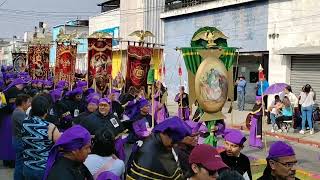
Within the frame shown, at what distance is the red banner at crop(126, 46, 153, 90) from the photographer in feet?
38.8

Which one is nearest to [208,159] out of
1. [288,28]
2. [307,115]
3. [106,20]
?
[307,115]

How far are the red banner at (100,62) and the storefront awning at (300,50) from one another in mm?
8846

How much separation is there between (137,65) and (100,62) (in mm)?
1750

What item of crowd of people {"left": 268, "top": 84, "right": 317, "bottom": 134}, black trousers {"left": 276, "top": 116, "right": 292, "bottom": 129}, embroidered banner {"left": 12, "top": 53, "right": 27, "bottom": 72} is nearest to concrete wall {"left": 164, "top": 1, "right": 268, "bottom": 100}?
crowd of people {"left": 268, "top": 84, "right": 317, "bottom": 134}

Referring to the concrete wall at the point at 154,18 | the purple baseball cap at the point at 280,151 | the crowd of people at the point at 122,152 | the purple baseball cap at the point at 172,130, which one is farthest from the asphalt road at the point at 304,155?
the concrete wall at the point at 154,18

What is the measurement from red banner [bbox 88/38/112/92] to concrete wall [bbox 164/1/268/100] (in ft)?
34.8

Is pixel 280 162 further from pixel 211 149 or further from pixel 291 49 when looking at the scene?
pixel 291 49

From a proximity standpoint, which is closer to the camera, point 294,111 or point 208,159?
point 208,159

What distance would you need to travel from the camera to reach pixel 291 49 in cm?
2016

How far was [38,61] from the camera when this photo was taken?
2359 cm

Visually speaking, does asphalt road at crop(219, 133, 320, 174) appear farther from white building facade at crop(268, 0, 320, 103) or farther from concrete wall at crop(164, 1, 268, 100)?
concrete wall at crop(164, 1, 268, 100)

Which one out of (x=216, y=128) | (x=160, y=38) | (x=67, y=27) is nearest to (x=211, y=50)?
(x=216, y=128)

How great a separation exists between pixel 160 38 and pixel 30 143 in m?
25.9

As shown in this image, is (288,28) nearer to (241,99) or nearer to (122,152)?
(241,99)
